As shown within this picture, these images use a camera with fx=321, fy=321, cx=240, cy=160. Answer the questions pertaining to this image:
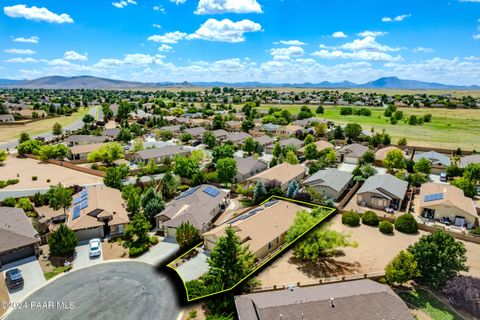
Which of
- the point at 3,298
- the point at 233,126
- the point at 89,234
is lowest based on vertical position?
the point at 3,298

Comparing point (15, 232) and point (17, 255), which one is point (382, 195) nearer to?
point (17, 255)

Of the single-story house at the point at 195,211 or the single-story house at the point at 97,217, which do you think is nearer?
the single-story house at the point at 97,217

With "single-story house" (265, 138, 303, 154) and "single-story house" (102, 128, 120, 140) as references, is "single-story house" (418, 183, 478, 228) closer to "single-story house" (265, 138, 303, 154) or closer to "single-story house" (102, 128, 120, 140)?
"single-story house" (265, 138, 303, 154)

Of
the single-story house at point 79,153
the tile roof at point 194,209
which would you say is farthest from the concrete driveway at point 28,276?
the single-story house at point 79,153

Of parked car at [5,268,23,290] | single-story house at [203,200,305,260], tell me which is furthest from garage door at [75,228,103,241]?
single-story house at [203,200,305,260]

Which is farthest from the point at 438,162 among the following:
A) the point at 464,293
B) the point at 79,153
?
the point at 79,153

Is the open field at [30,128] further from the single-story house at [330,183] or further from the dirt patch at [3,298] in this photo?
the single-story house at [330,183]

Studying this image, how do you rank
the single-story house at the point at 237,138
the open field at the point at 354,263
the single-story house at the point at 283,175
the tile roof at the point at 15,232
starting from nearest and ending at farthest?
the open field at the point at 354,263, the tile roof at the point at 15,232, the single-story house at the point at 283,175, the single-story house at the point at 237,138
